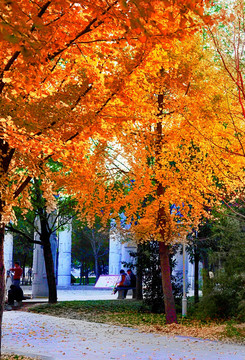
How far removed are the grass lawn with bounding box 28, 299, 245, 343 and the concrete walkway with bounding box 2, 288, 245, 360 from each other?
810 mm

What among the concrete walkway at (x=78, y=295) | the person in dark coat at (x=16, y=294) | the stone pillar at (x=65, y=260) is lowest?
the concrete walkway at (x=78, y=295)

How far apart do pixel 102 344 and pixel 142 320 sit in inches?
185

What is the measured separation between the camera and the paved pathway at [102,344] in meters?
8.59

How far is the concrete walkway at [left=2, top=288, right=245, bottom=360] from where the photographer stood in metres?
8.58

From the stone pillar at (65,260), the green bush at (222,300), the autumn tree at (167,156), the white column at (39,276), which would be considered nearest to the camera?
the autumn tree at (167,156)

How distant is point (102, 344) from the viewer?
9.80 m

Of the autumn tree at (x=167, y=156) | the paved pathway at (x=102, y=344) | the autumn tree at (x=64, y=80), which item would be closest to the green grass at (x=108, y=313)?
the autumn tree at (x=167, y=156)

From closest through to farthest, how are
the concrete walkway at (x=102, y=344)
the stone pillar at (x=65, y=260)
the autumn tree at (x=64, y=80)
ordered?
the autumn tree at (x=64, y=80)
the concrete walkway at (x=102, y=344)
the stone pillar at (x=65, y=260)

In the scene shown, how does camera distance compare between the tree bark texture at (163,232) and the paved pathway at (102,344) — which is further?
the tree bark texture at (163,232)

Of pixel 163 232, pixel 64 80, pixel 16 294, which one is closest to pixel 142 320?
pixel 163 232

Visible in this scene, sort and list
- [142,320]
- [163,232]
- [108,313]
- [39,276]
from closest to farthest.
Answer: [163,232] → [142,320] → [108,313] → [39,276]

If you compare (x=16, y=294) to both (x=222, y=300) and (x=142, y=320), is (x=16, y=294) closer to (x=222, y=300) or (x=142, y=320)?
(x=142, y=320)

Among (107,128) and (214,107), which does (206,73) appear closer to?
(214,107)

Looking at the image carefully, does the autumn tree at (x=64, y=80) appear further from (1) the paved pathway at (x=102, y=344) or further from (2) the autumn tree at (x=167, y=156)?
(2) the autumn tree at (x=167, y=156)
